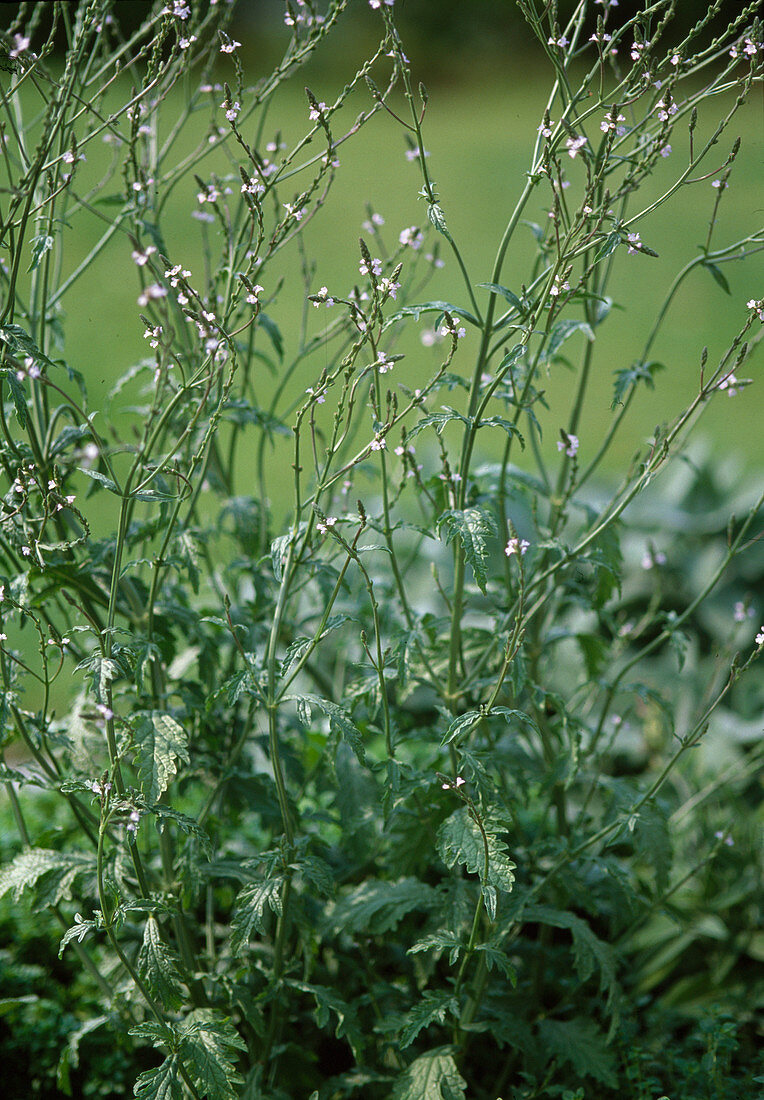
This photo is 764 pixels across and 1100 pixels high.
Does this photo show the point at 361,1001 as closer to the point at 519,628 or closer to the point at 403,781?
the point at 403,781

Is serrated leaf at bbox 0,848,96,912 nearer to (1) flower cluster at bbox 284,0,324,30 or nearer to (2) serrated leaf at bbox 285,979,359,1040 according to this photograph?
(2) serrated leaf at bbox 285,979,359,1040

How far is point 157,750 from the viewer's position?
1.79m

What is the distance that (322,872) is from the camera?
6.04 feet

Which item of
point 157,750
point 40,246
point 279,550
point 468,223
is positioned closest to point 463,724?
point 279,550

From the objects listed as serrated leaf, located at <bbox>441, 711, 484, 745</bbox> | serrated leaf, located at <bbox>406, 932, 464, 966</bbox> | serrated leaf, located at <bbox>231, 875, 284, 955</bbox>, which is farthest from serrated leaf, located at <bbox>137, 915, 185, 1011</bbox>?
serrated leaf, located at <bbox>441, 711, 484, 745</bbox>

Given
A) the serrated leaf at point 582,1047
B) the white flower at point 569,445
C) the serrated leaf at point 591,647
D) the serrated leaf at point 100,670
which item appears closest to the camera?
the serrated leaf at point 100,670

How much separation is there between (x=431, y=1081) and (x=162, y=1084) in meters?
0.52

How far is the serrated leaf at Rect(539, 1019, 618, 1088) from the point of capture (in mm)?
2094

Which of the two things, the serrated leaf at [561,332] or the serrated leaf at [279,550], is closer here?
the serrated leaf at [279,550]

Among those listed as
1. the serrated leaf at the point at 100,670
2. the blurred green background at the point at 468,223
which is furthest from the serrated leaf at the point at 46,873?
the blurred green background at the point at 468,223

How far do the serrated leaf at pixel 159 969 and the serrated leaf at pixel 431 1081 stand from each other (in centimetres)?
48

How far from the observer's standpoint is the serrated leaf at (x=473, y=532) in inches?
65.1

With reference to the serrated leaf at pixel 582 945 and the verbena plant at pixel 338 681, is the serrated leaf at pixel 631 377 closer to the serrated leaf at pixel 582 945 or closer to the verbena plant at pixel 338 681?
the verbena plant at pixel 338 681

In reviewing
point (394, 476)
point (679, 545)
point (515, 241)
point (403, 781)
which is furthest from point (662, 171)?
point (403, 781)
